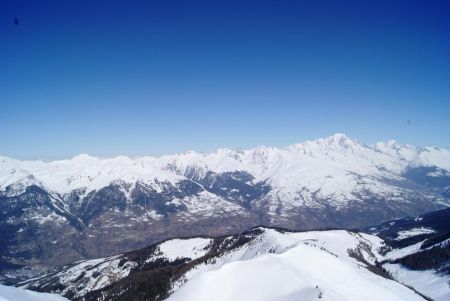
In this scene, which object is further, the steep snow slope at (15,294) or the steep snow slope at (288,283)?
the steep snow slope at (288,283)

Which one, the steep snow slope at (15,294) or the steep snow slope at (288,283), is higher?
the steep snow slope at (15,294)

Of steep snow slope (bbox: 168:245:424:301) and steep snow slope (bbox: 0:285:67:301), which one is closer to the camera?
steep snow slope (bbox: 0:285:67:301)

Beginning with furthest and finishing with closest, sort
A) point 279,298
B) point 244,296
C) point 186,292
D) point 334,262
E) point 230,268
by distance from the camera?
point 334,262
point 230,268
point 186,292
point 244,296
point 279,298

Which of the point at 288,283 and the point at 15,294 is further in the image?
the point at 288,283

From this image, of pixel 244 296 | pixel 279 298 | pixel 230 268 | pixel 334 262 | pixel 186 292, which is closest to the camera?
pixel 279 298

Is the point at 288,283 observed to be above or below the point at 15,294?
below

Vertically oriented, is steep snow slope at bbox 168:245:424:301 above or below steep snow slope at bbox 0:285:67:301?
below

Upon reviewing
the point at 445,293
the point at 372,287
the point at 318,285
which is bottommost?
the point at 445,293

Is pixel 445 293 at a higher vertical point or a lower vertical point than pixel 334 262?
lower

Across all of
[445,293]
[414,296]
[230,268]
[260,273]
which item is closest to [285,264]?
[260,273]

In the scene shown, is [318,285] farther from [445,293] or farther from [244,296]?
[445,293]

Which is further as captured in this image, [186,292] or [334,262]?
[334,262]
